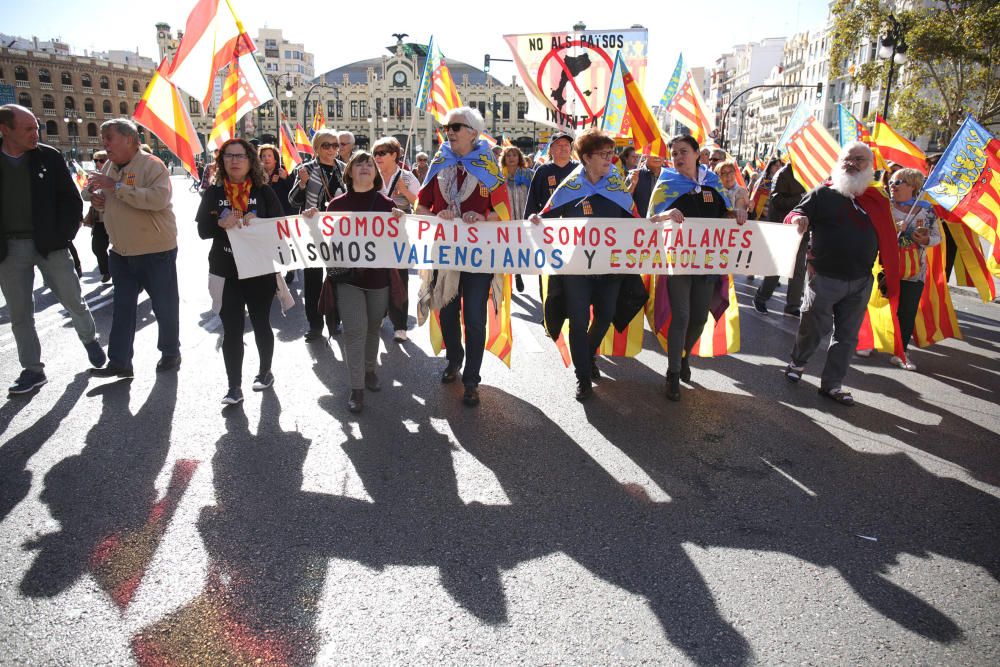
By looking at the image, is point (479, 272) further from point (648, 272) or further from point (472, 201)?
point (648, 272)

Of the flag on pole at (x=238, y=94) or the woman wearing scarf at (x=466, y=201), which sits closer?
the woman wearing scarf at (x=466, y=201)

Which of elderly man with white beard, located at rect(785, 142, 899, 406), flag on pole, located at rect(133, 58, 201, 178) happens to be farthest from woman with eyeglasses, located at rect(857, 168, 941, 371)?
flag on pole, located at rect(133, 58, 201, 178)

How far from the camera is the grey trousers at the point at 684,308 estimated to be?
5188mm

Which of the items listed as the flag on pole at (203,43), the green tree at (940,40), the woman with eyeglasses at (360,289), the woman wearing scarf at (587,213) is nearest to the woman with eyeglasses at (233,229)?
the woman with eyeglasses at (360,289)

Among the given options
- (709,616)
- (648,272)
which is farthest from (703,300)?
(709,616)

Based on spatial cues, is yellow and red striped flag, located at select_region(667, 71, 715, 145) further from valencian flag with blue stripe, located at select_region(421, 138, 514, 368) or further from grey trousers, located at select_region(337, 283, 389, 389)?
grey trousers, located at select_region(337, 283, 389, 389)

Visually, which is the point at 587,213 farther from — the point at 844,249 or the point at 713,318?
the point at 844,249

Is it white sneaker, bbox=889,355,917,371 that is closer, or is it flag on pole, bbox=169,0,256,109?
flag on pole, bbox=169,0,256,109

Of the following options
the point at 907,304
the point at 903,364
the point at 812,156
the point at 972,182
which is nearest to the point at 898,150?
the point at 812,156

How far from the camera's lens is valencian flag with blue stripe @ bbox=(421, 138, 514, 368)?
496cm

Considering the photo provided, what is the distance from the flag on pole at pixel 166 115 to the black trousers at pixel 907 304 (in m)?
6.37

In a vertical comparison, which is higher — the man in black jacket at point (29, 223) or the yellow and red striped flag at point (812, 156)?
the yellow and red striped flag at point (812, 156)

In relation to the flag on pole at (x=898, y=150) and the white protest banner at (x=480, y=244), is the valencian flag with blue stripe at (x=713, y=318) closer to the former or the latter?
the white protest banner at (x=480, y=244)

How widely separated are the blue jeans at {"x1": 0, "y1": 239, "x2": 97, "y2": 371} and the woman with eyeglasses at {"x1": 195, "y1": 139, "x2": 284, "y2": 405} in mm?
1263
